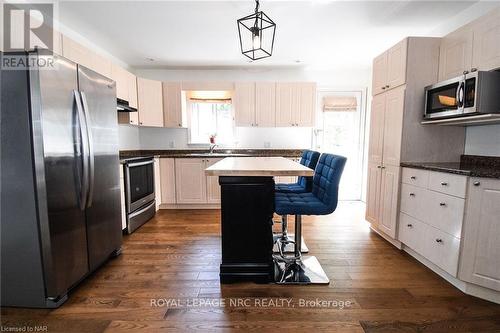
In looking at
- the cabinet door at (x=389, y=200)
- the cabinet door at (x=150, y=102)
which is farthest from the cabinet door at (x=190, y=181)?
the cabinet door at (x=389, y=200)

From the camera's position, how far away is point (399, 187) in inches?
93.1

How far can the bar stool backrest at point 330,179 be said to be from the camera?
66.0 inches

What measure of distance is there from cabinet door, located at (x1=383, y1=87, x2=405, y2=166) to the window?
2563 millimetres

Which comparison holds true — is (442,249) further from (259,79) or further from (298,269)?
(259,79)

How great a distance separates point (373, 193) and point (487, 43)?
1.69 m

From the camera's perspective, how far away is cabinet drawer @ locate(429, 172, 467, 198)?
5.52ft

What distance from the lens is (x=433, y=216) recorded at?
6.41 feet

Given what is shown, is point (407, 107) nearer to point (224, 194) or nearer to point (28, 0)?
point (224, 194)

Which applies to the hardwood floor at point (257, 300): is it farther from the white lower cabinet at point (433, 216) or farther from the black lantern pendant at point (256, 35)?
the black lantern pendant at point (256, 35)

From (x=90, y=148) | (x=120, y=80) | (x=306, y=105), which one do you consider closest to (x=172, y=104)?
(x=120, y=80)

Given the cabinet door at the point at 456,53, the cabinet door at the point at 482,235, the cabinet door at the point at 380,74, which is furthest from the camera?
the cabinet door at the point at 380,74

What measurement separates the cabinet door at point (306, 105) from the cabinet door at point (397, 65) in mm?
1517

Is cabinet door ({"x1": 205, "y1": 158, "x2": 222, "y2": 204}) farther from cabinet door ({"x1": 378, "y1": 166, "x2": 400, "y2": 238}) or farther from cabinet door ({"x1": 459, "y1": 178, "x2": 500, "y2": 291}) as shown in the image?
cabinet door ({"x1": 459, "y1": 178, "x2": 500, "y2": 291})

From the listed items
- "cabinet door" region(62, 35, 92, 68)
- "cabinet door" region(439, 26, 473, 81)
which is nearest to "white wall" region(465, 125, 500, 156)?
"cabinet door" region(439, 26, 473, 81)
